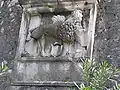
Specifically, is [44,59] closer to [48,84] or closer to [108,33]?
[48,84]

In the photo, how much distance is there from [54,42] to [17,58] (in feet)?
2.01

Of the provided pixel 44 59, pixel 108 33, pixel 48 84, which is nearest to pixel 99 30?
pixel 108 33

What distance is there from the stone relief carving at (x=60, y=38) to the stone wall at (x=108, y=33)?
249 millimetres

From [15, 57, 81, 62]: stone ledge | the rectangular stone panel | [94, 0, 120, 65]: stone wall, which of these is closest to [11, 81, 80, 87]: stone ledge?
the rectangular stone panel

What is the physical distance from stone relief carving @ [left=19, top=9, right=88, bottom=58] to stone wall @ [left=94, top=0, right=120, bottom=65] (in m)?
0.25

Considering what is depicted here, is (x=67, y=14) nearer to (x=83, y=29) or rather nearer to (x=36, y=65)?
(x=83, y=29)

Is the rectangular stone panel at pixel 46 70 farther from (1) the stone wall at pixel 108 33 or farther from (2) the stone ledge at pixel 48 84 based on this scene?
(1) the stone wall at pixel 108 33

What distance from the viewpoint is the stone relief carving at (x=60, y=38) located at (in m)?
4.68

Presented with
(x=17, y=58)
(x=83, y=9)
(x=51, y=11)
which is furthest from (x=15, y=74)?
(x=83, y=9)

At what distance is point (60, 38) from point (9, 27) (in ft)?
3.95

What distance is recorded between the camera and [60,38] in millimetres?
4738

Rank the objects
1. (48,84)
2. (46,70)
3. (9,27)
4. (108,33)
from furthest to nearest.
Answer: (9,27) < (108,33) < (46,70) < (48,84)

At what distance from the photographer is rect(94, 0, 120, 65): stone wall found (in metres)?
4.69

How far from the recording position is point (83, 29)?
15.5 feet
